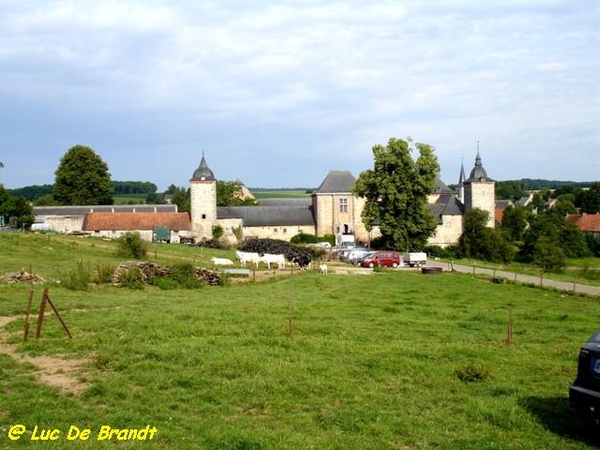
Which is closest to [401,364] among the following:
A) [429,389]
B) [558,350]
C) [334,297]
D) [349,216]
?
[429,389]

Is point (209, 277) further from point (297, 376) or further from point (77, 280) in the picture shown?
point (297, 376)

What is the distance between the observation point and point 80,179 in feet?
247

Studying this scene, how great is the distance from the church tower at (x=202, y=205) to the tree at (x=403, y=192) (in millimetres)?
17615

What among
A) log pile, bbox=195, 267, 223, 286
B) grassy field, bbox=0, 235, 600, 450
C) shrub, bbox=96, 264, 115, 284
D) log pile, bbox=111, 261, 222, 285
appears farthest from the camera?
log pile, bbox=195, 267, 223, 286

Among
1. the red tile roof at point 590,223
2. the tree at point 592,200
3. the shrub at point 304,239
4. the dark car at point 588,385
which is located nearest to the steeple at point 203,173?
the shrub at point 304,239

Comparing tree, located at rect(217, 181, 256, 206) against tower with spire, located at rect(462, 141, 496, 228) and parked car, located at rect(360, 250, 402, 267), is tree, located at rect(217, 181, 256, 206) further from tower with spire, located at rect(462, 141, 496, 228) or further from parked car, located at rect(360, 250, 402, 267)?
parked car, located at rect(360, 250, 402, 267)

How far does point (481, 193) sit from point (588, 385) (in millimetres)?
65236

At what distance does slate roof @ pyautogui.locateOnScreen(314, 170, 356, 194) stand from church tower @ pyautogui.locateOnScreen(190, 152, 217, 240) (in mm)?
12850

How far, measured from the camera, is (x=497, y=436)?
24.3 ft

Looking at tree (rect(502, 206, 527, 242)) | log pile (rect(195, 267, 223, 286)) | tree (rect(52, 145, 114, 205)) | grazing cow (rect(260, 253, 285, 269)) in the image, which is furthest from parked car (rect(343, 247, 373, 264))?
tree (rect(502, 206, 527, 242))

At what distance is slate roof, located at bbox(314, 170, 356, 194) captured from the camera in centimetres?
7050

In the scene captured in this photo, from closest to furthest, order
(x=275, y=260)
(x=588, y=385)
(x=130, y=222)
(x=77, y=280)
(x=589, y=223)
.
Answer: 1. (x=588, y=385)
2. (x=77, y=280)
3. (x=275, y=260)
4. (x=130, y=222)
5. (x=589, y=223)

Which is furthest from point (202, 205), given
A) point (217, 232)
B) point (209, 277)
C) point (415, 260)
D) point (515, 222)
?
point (515, 222)

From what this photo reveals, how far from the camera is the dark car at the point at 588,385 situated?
6.81 meters
